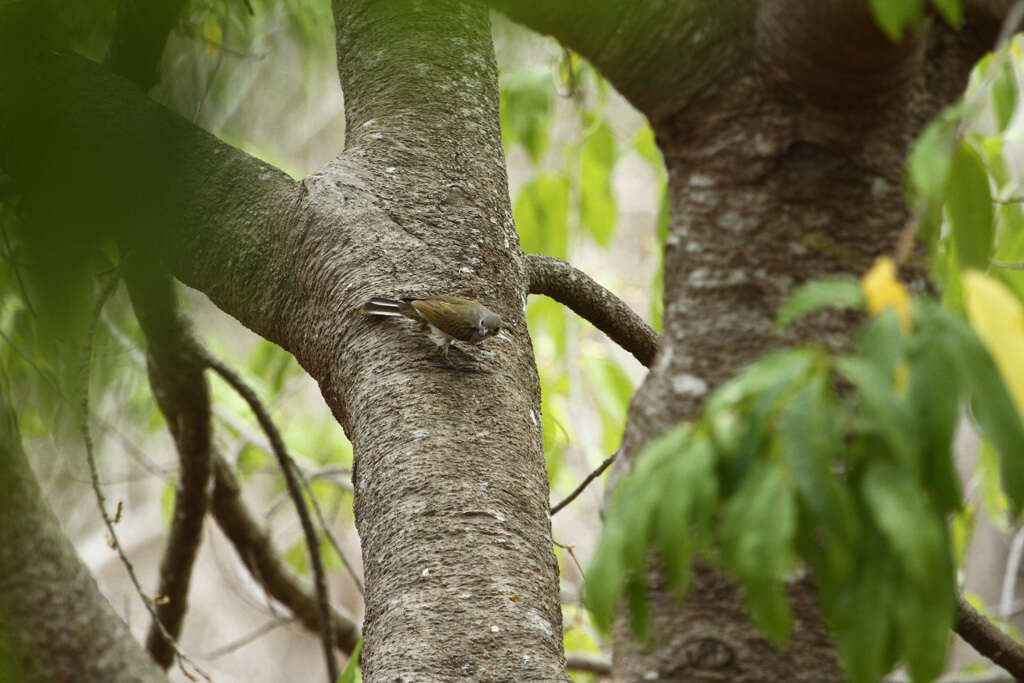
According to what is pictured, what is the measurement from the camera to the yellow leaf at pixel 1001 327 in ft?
1.99

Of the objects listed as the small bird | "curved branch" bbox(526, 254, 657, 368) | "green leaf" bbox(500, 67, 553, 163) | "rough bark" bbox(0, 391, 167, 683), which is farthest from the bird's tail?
"green leaf" bbox(500, 67, 553, 163)

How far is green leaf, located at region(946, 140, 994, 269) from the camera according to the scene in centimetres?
80

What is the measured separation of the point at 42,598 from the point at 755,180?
156 cm

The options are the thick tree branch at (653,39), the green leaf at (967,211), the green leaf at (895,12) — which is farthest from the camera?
the thick tree branch at (653,39)

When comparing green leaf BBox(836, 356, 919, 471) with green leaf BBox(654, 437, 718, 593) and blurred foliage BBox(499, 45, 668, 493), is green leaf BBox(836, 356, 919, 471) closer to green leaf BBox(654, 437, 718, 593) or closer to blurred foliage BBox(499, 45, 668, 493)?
green leaf BBox(654, 437, 718, 593)

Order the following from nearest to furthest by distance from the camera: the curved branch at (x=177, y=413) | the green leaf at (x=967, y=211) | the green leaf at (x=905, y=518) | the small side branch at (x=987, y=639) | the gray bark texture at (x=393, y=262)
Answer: the green leaf at (x=905, y=518) → the green leaf at (x=967, y=211) → the gray bark texture at (x=393, y=262) → the small side branch at (x=987, y=639) → the curved branch at (x=177, y=413)

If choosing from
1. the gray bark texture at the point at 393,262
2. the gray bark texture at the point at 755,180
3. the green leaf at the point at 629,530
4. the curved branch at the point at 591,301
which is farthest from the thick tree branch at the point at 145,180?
the green leaf at the point at 629,530

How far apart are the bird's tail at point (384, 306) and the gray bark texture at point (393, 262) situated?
0.05 ft

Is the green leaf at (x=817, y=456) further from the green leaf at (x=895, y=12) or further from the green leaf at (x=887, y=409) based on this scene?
the green leaf at (x=895, y=12)

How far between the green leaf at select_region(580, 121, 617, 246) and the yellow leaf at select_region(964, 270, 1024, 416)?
2.33 m

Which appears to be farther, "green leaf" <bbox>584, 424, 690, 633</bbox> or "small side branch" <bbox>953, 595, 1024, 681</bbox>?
"small side branch" <bbox>953, 595, 1024, 681</bbox>

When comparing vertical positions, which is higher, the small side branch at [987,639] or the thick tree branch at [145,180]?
the thick tree branch at [145,180]

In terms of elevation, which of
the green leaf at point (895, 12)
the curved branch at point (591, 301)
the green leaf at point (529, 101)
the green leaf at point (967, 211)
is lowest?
the green leaf at point (967, 211)

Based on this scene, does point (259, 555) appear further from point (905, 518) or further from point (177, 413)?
point (905, 518)
